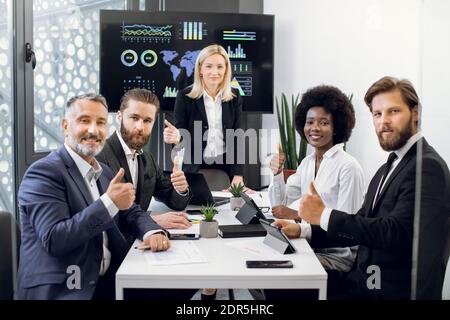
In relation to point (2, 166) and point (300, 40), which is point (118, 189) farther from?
point (300, 40)

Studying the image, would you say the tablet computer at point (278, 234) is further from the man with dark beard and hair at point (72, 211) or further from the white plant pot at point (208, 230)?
the man with dark beard and hair at point (72, 211)

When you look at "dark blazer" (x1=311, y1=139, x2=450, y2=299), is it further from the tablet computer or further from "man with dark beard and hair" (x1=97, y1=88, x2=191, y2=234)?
"man with dark beard and hair" (x1=97, y1=88, x2=191, y2=234)

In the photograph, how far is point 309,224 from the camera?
6.35 feet

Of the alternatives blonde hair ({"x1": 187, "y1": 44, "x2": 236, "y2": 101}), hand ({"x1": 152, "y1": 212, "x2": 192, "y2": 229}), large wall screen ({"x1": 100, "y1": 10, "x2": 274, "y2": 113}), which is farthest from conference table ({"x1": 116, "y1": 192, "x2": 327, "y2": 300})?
large wall screen ({"x1": 100, "y1": 10, "x2": 274, "y2": 113})

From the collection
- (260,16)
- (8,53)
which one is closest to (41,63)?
(8,53)

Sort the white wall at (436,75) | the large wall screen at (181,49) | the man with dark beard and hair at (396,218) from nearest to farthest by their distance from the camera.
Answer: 1. the white wall at (436,75)
2. the man with dark beard and hair at (396,218)
3. the large wall screen at (181,49)

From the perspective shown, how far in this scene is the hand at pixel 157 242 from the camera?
185 cm

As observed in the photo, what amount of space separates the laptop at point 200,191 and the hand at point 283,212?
0.45 m

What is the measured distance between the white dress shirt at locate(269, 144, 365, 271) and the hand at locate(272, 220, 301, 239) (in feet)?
0.07

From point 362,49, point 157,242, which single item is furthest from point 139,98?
point 362,49

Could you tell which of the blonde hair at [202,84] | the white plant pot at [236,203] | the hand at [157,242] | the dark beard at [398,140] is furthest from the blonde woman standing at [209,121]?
the dark beard at [398,140]

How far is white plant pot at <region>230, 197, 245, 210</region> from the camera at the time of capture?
249 cm

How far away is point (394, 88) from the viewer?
170cm
